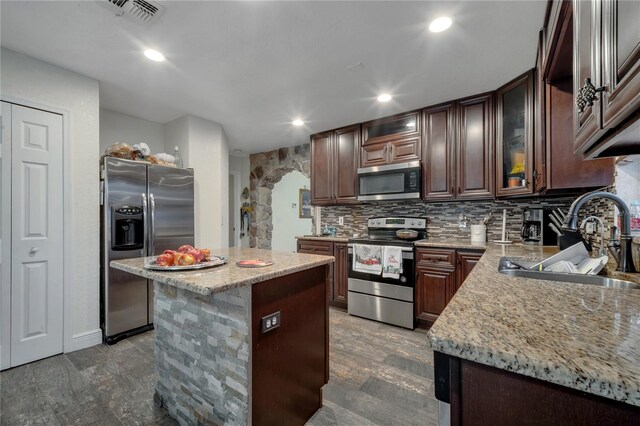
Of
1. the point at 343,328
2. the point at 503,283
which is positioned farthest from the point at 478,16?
the point at 343,328

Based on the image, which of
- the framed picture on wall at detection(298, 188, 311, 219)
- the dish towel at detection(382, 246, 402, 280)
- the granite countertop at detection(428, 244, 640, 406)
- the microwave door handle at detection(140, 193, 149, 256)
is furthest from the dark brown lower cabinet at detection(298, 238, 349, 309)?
the granite countertop at detection(428, 244, 640, 406)

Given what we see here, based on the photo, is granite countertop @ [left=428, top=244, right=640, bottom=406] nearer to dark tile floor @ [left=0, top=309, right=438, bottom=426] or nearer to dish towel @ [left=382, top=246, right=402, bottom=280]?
dark tile floor @ [left=0, top=309, right=438, bottom=426]

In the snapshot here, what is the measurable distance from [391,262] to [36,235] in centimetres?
323

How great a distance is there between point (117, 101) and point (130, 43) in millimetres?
1302

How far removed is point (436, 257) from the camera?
2.80 meters

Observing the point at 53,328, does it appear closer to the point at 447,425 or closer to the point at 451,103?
the point at 447,425

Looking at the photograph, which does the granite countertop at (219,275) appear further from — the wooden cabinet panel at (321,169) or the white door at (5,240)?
the wooden cabinet panel at (321,169)

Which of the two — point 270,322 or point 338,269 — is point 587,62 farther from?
point 338,269

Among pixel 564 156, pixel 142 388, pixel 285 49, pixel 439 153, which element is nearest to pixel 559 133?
pixel 564 156

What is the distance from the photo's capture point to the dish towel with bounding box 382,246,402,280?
295 centimetres

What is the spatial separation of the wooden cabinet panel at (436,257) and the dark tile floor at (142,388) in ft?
2.49

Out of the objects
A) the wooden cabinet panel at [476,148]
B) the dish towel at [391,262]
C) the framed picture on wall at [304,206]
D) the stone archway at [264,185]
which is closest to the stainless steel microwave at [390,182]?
the wooden cabinet panel at [476,148]

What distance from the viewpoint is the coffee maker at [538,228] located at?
2574mm

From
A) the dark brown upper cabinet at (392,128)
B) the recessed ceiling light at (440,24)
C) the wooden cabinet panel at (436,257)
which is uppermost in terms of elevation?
the recessed ceiling light at (440,24)
